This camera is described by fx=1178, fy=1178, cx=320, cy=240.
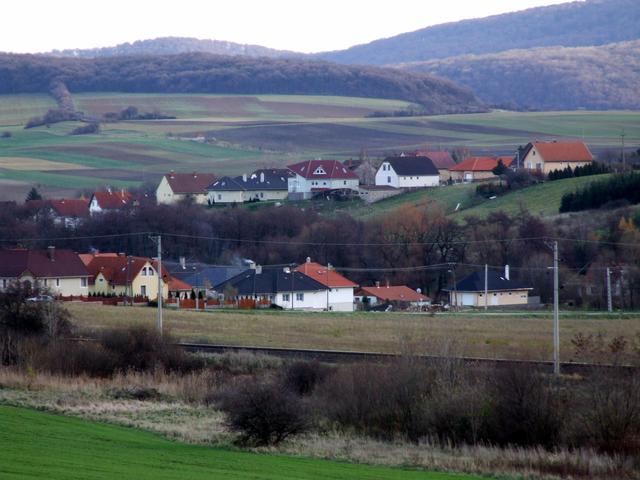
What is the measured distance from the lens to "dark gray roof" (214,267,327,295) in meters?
60.0

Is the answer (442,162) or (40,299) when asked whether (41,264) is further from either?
(442,162)

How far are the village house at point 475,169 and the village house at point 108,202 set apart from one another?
87.5ft

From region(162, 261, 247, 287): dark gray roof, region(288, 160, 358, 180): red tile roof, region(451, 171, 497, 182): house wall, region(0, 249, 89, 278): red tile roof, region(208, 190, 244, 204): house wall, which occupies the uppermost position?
region(288, 160, 358, 180): red tile roof

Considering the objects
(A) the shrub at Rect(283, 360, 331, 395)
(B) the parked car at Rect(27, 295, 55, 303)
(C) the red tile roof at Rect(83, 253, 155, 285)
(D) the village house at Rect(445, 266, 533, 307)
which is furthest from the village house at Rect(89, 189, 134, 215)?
(A) the shrub at Rect(283, 360, 331, 395)

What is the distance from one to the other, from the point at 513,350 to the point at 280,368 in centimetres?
740

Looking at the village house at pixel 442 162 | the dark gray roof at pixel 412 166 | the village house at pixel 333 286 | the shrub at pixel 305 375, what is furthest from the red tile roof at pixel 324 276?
the village house at pixel 442 162

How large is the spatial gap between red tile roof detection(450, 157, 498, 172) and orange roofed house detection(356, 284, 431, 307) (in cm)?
3323

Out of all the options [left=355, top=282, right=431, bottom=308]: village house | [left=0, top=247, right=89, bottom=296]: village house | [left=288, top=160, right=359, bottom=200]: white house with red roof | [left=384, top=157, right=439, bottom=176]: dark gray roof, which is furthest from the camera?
[left=288, top=160, right=359, bottom=200]: white house with red roof

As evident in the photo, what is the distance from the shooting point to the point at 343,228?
7219cm

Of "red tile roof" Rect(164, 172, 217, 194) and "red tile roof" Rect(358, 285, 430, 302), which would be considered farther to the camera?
"red tile roof" Rect(164, 172, 217, 194)

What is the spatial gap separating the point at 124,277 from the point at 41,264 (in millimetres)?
4255

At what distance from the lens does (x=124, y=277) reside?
6109cm

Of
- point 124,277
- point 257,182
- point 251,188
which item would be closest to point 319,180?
point 257,182

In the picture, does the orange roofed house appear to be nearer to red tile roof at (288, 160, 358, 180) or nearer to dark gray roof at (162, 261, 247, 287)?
dark gray roof at (162, 261, 247, 287)
